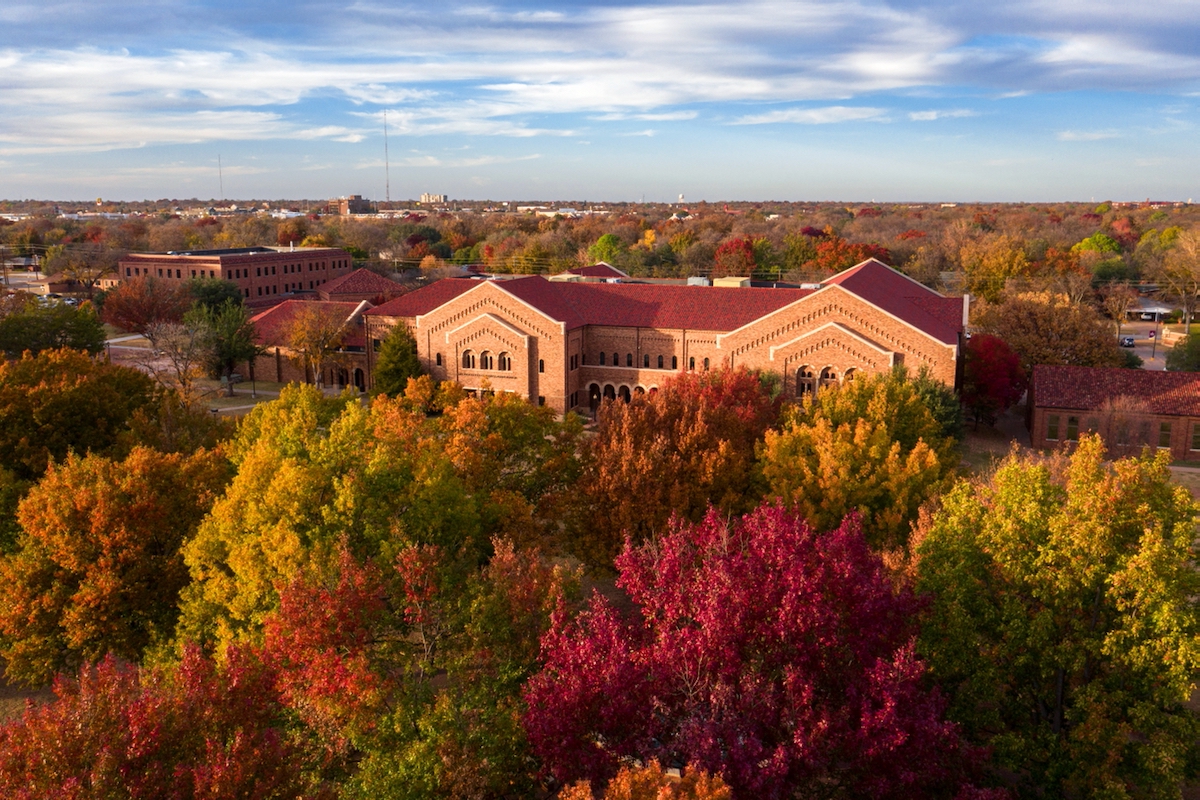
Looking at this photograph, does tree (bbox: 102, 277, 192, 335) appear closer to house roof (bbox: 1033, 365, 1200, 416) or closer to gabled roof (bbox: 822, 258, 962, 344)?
gabled roof (bbox: 822, 258, 962, 344)

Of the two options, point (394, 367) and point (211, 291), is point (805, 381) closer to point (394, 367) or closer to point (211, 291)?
point (394, 367)

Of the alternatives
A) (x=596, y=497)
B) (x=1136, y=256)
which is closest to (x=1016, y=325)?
(x=596, y=497)

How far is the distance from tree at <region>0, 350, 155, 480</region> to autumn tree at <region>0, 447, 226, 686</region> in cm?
619

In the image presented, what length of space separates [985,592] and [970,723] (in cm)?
303

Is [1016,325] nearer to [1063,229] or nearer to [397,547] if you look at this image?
[397,547]

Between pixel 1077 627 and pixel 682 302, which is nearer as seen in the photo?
pixel 1077 627

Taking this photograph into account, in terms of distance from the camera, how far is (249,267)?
336 feet

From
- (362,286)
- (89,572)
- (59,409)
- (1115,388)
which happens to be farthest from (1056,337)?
(362,286)

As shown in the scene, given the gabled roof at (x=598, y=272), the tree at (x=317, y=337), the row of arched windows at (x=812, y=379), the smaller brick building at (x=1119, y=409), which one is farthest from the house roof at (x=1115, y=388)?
the tree at (x=317, y=337)

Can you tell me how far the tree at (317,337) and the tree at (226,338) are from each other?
312 centimetres

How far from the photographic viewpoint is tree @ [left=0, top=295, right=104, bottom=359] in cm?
5856

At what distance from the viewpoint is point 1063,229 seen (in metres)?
162

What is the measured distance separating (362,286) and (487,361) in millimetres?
30833

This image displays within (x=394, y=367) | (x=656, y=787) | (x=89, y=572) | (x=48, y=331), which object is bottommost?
(x=89, y=572)
